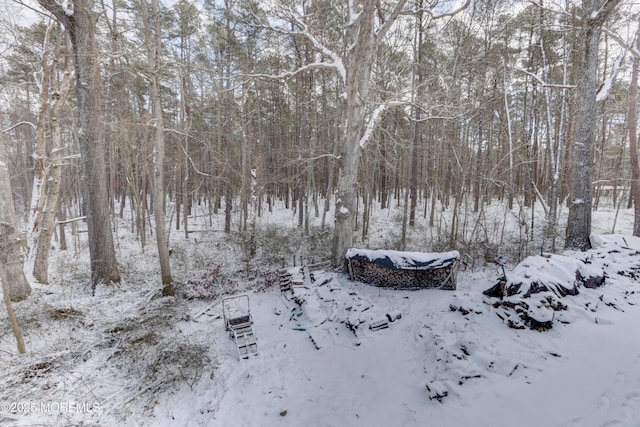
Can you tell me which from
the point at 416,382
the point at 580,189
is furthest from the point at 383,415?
the point at 580,189

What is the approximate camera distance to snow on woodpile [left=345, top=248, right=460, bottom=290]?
19.9ft

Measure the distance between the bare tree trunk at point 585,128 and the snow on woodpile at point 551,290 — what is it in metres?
1.39

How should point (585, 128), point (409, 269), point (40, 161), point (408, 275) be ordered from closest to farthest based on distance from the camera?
point (409, 269), point (408, 275), point (585, 128), point (40, 161)

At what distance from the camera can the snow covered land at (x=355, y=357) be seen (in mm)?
3312

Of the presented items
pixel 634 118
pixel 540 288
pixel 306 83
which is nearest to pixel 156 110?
pixel 540 288

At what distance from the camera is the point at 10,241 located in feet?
18.3

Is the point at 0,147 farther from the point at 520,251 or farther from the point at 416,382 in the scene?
the point at 520,251

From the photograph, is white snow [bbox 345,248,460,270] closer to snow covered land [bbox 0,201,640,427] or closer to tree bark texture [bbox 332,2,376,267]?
snow covered land [bbox 0,201,640,427]

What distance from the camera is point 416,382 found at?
399 cm

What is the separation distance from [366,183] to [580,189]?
7264 mm

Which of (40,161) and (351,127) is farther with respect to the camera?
(351,127)

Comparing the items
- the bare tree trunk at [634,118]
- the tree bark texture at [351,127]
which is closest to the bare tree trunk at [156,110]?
the tree bark texture at [351,127]

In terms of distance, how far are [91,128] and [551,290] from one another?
10456mm

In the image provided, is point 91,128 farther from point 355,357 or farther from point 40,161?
point 355,357
